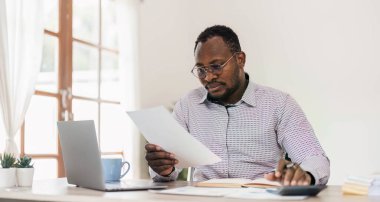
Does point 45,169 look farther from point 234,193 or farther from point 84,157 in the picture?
point 234,193

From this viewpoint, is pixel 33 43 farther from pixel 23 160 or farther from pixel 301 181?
pixel 301 181

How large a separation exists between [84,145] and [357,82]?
9.54 ft

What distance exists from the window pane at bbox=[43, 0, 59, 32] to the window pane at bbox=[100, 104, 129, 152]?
2.62 ft

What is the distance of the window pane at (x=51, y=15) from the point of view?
345 cm

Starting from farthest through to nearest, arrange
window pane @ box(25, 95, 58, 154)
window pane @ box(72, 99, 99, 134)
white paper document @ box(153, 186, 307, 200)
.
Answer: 1. window pane @ box(72, 99, 99, 134)
2. window pane @ box(25, 95, 58, 154)
3. white paper document @ box(153, 186, 307, 200)

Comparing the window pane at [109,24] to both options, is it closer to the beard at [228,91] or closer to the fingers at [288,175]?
the beard at [228,91]

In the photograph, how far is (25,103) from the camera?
9.91 ft

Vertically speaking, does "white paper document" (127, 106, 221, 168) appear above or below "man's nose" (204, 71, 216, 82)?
below

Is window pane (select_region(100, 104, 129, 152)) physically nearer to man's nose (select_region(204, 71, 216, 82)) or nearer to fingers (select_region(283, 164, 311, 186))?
man's nose (select_region(204, 71, 216, 82))

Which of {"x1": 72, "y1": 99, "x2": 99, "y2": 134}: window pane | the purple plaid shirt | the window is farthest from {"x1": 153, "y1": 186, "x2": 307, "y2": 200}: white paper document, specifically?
{"x1": 72, "y1": 99, "x2": 99, "y2": 134}: window pane

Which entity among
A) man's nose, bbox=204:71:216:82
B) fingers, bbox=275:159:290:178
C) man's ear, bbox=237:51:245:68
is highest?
man's ear, bbox=237:51:245:68

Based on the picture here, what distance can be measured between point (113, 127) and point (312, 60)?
5.59ft

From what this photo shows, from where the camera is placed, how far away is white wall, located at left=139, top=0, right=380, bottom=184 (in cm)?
378

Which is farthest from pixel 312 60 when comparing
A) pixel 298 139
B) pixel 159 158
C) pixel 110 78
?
pixel 159 158
